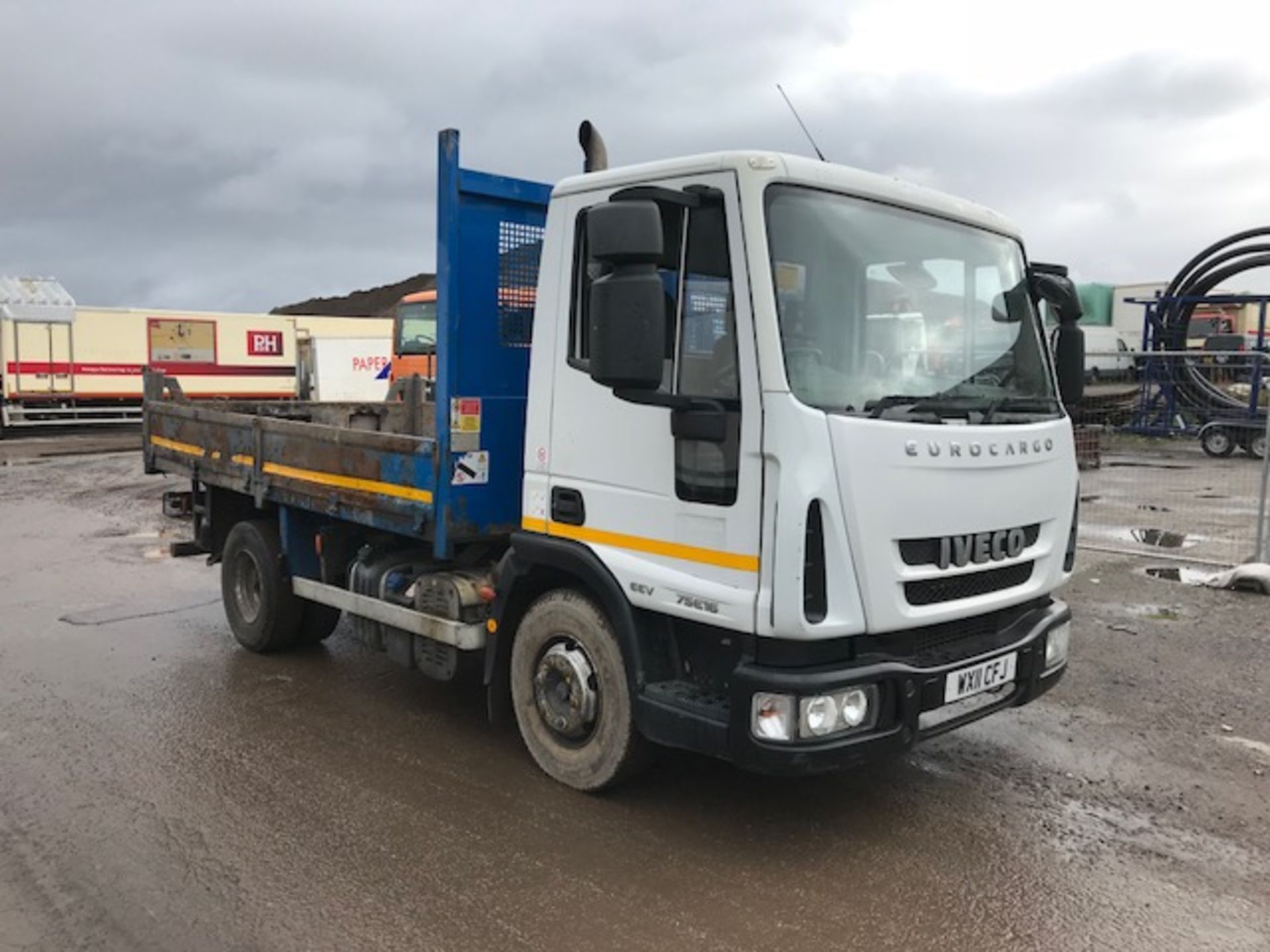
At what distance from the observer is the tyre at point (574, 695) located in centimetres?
406

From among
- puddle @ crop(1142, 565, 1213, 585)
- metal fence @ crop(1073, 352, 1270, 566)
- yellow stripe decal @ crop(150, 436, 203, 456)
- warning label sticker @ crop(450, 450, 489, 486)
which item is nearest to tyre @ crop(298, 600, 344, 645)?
yellow stripe decal @ crop(150, 436, 203, 456)

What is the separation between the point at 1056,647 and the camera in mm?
4352

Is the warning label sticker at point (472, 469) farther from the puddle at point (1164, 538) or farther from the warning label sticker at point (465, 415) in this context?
the puddle at point (1164, 538)

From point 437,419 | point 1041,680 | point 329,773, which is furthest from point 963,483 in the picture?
point 329,773

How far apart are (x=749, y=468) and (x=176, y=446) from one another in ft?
17.4

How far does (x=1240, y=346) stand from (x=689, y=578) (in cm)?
2157

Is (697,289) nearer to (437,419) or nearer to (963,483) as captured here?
(963,483)

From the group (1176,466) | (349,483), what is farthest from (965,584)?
(1176,466)

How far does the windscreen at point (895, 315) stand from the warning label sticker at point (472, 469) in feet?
5.63

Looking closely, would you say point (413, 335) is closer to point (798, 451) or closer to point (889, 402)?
point (889, 402)

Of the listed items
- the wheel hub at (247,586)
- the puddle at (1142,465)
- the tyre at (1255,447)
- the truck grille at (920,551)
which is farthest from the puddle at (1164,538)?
the tyre at (1255,447)

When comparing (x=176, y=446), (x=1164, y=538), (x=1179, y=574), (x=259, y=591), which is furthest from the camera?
(x=1164, y=538)

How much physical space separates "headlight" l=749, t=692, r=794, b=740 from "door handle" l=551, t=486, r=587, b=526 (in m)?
1.09

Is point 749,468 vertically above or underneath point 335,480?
above
